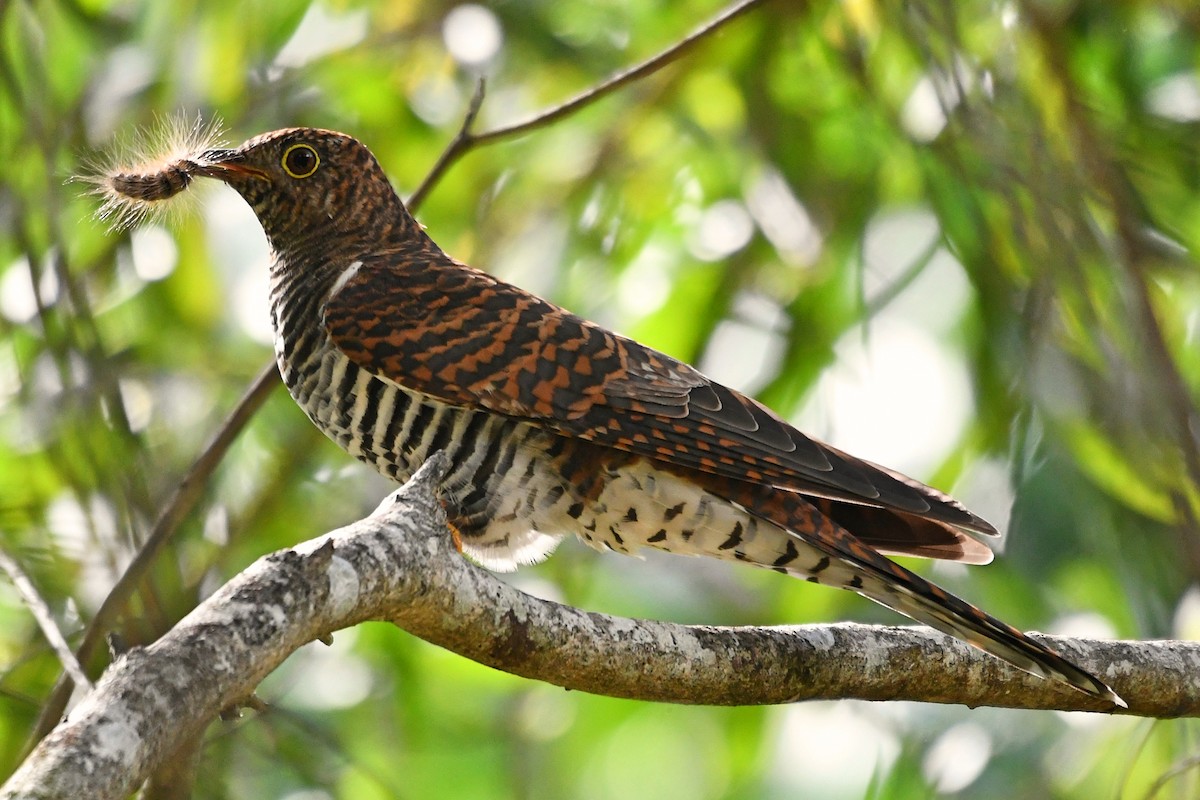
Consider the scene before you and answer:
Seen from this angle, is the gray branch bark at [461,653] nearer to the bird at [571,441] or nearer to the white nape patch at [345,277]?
the bird at [571,441]

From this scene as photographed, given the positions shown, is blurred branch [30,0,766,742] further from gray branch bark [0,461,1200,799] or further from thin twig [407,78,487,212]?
gray branch bark [0,461,1200,799]

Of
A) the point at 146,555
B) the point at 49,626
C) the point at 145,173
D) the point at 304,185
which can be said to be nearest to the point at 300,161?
the point at 304,185

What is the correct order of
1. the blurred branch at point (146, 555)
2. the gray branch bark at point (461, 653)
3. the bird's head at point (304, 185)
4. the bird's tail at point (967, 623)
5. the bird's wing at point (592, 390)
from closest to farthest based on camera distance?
1. the gray branch bark at point (461, 653)
2. the blurred branch at point (146, 555)
3. the bird's tail at point (967, 623)
4. the bird's wing at point (592, 390)
5. the bird's head at point (304, 185)

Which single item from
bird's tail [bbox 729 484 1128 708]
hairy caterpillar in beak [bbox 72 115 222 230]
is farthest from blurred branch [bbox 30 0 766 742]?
bird's tail [bbox 729 484 1128 708]

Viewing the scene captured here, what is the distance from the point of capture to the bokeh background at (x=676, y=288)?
305cm

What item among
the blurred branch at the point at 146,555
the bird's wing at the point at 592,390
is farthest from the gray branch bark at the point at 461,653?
the blurred branch at the point at 146,555

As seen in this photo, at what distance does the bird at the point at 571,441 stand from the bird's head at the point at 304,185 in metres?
0.13

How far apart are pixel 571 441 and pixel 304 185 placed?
1.01 meters

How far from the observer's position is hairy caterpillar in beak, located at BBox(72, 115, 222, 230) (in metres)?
3.04

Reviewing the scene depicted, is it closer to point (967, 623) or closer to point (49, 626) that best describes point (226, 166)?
point (49, 626)

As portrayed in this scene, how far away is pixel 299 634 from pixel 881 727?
125 inches

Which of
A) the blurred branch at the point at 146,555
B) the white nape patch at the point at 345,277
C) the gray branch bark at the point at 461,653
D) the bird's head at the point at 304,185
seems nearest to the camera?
the gray branch bark at the point at 461,653

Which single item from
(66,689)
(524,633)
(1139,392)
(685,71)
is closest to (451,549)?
(524,633)

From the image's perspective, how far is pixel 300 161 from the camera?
3.28 metres
